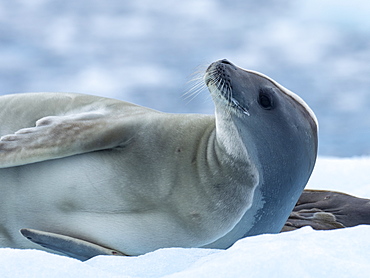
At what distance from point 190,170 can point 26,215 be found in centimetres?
104

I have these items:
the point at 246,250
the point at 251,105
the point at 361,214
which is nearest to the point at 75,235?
the point at 251,105

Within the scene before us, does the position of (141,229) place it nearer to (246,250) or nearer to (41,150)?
(41,150)

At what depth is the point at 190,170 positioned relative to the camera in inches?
162

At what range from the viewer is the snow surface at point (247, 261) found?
2533 mm

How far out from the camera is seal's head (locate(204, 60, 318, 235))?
13.1 ft

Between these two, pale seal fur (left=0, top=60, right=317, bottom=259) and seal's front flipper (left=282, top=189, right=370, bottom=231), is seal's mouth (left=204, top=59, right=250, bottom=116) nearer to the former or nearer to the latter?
pale seal fur (left=0, top=60, right=317, bottom=259)

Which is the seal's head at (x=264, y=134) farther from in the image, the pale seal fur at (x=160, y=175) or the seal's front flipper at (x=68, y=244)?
the seal's front flipper at (x=68, y=244)

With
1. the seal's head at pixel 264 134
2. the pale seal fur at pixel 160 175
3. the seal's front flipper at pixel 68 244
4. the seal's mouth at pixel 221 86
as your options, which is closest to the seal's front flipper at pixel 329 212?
the seal's head at pixel 264 134

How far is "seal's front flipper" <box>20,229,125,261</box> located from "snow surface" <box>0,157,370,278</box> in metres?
0.58

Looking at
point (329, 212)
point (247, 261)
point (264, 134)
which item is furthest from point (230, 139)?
point (329, 212)

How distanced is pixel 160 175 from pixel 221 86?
0.64 meters

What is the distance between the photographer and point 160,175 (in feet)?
13.4

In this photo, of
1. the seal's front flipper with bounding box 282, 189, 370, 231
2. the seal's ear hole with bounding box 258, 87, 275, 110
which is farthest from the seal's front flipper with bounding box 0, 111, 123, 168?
the seal's front flipper with bounding box 282, 189, 370, 231

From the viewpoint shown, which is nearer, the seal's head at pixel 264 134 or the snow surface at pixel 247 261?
the snow surface at pixel 247 261
